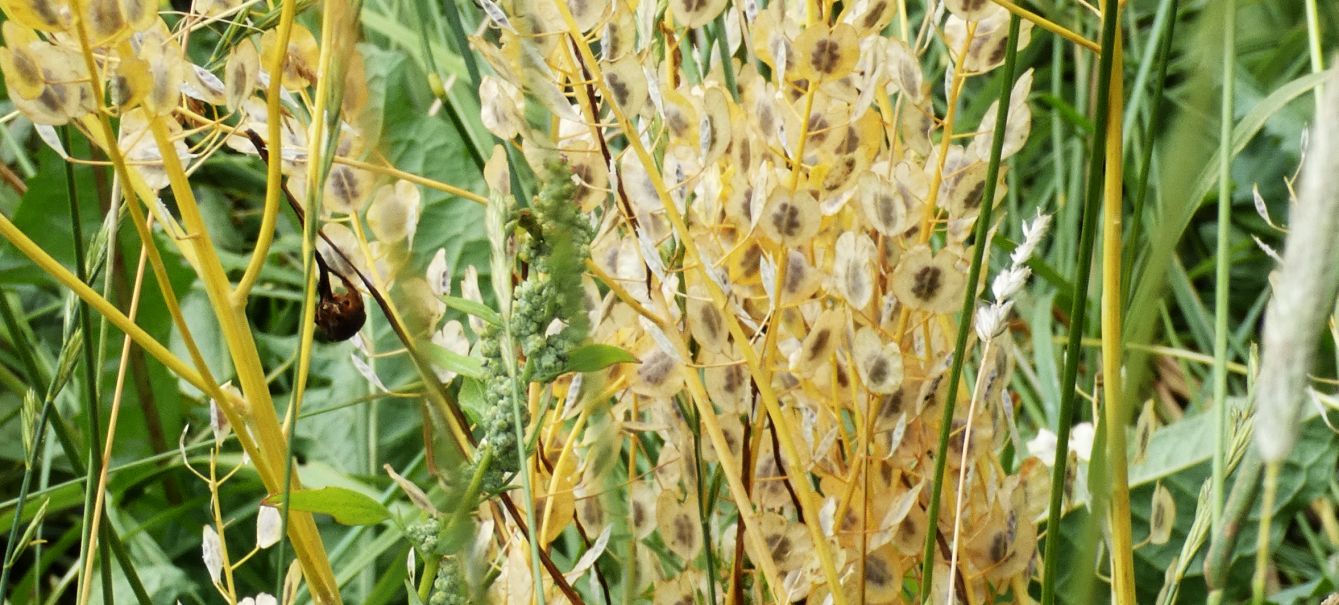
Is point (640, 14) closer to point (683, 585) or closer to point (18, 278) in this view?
point (683, 585)

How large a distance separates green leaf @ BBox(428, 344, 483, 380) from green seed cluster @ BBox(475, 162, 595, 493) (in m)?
0.01

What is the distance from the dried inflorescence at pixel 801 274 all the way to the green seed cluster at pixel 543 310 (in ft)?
0.14

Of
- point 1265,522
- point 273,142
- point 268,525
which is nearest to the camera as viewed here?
point 1265,522

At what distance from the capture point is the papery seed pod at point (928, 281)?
306 mm

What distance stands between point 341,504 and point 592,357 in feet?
0.24

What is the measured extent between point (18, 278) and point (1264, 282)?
28.5 inches

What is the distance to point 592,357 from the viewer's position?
0.27 metres

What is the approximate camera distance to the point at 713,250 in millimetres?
340

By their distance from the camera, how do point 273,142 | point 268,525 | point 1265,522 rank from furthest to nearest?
point 268,525
point 273,142
point 1265,522

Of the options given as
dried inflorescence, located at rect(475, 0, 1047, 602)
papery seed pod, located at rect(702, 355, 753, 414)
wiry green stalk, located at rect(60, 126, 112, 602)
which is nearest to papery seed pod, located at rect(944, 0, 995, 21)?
dried inflorescence, located at rect(475, 0, 1047, 602)

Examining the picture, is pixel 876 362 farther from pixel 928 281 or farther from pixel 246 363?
pixel 246 363

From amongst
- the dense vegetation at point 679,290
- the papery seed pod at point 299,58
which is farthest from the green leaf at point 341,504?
the papery seed pod at point 299,58

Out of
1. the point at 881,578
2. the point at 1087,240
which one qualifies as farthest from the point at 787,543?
the point at 1087,240

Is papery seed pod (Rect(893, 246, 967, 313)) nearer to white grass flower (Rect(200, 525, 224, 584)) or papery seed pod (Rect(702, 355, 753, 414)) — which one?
papery seed pod (Rect(702, 355, 753, 414))
